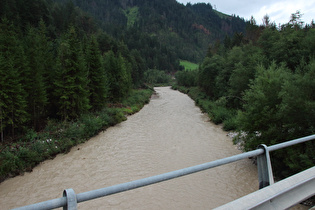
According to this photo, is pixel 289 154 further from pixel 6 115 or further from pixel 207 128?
pixel 6 115

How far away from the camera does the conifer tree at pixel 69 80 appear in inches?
778

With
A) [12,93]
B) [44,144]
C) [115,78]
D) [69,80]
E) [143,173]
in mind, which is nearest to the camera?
[143,173]

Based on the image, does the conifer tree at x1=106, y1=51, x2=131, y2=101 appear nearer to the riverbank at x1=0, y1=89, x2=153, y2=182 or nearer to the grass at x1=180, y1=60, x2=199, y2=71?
the riverbank at x1=0, y1=89, x2=153, y2=182

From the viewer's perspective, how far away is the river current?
9516mm

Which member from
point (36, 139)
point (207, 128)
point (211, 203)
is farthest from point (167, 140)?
point (36, 139)

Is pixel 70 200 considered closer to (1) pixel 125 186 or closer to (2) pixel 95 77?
(1) pixel 125 186

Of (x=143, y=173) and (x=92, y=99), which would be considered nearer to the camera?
(x=143, y=173)

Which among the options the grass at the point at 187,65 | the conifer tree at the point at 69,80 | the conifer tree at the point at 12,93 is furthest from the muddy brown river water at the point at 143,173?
the grass at the point at 187,65

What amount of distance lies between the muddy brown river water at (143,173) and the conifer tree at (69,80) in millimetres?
4242

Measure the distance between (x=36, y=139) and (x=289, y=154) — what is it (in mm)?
16502

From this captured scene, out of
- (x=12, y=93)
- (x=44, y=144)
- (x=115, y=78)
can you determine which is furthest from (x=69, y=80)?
(x=115, y=78)

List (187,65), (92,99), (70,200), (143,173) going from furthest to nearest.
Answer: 1. (187,65)
2. (92,99)
3. (143,173)
4. (70,200)

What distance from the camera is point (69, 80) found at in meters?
19.7

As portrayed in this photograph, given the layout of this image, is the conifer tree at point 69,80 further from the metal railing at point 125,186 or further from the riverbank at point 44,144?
the metal railing at point 125,186
